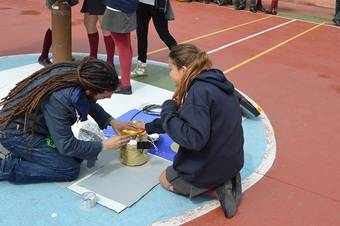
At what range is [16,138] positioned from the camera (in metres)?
2.80

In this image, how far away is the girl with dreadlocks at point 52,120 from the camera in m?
2.69

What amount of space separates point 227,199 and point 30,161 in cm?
130

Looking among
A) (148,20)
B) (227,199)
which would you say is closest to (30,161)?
(227,199)

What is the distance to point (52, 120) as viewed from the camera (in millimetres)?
2689

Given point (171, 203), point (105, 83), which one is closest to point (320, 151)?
point (171, 203)

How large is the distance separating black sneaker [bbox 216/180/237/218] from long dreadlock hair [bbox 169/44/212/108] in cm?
61

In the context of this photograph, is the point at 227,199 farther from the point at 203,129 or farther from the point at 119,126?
the point at 119,126

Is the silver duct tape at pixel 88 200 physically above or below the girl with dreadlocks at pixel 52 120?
below

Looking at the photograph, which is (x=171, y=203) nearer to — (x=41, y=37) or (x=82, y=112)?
(x=82, y=112)

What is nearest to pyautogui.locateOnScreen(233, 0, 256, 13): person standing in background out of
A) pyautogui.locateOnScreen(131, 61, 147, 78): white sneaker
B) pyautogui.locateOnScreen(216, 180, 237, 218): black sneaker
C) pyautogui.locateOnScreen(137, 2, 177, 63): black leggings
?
pyautogui.locateOnScreen(137, 2, 177, 63): black leggings

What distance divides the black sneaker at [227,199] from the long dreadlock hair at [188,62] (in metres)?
0.61

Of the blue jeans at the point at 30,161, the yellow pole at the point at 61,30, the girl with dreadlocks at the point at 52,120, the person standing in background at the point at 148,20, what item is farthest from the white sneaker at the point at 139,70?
the blue jeans at the point at 30,161

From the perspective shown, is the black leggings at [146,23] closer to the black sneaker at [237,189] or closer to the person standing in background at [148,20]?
the person standing in background at [148,20]

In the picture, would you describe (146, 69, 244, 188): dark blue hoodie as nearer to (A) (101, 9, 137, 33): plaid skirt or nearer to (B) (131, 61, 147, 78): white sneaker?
(A) (101, 9, 137, 33): plaid skirt
